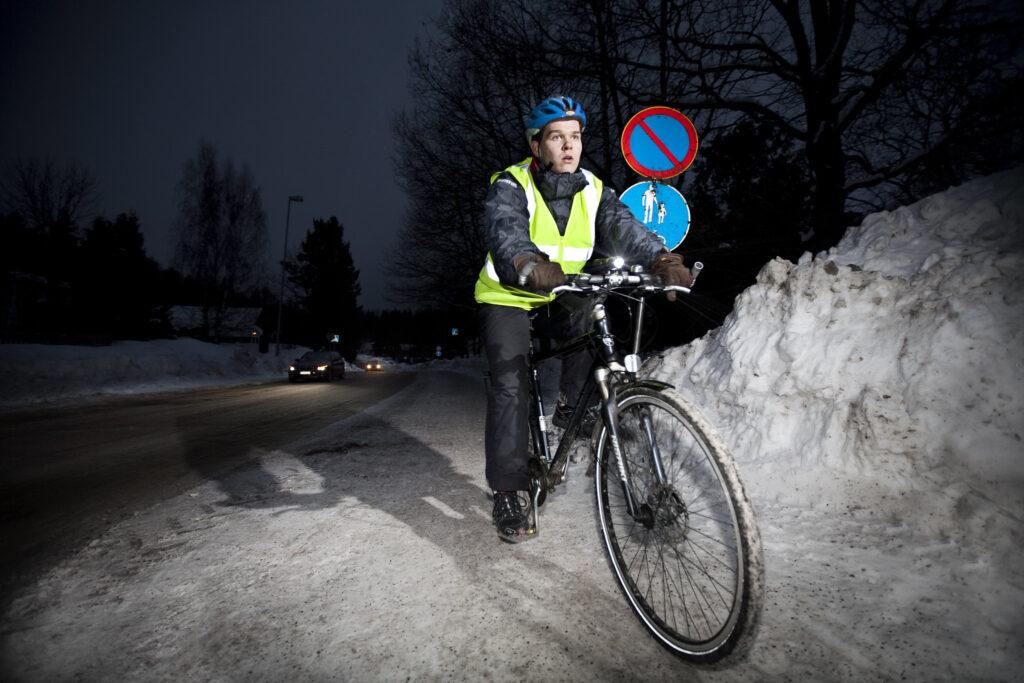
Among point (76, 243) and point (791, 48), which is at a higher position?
point (791, 48)

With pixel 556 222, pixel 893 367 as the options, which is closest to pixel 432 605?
pixel 556 222

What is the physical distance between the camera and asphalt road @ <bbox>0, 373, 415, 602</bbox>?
2.42m

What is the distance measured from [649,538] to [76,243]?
3635 cm

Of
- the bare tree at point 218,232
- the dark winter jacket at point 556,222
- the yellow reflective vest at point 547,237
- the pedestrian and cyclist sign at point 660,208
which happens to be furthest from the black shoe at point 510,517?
the bare tree at point 218,232

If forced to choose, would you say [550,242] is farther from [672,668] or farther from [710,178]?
[710,178]

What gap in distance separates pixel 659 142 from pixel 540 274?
3258mm

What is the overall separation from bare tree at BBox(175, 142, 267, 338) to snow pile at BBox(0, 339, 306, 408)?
5.06 meters

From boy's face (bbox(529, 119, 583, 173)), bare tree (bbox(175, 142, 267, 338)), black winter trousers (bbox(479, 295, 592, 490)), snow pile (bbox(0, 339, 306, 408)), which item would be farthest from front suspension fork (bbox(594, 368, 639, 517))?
bare tree (bbox(175, 142, 267, 338))

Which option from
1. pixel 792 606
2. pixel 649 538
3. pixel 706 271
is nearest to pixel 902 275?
pixel 792 606

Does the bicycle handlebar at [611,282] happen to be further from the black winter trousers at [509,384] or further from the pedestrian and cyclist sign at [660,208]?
the pedestrian and cyclist sign at [660,208]

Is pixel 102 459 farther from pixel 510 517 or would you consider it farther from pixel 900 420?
pixel 900 420

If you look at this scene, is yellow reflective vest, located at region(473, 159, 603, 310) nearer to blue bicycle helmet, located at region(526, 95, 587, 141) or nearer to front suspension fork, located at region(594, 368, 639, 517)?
blue bicycle helmet, located at region(526, 95, 587, 141)

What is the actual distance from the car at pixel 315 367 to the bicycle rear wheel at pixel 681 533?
62.5 feet

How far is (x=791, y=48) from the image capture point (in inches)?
277
